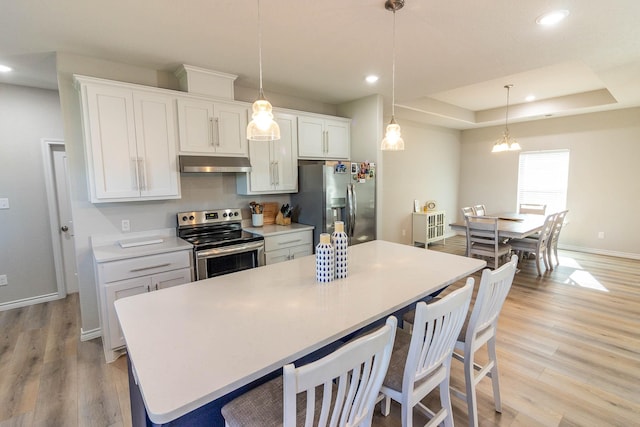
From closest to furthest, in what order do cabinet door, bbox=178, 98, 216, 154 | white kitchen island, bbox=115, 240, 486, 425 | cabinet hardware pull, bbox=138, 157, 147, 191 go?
white kitchen island, bbox=115, 240, 486, 425 < cabinet hardware pull, bbox=138, 157, 147, 191 < cabinet door, bbox=178, 98, 216, 154

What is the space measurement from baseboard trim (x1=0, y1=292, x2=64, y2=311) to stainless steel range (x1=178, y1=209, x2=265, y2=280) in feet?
6.64

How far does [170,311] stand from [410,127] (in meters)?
5.68

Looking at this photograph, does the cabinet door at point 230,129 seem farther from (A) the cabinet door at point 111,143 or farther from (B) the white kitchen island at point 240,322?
(B) the white kitchen island at point 240,322

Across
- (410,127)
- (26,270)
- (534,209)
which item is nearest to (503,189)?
(534,209)

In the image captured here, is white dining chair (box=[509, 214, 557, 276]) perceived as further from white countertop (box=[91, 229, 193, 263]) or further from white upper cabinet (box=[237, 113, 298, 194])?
white countertop (box=[91, 229, 193, 263])

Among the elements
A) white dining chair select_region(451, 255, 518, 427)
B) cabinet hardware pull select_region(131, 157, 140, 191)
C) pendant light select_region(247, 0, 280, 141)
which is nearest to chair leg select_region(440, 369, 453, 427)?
white dining chair select_region(451, 255, 518, 427)

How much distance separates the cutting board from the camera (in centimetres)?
394

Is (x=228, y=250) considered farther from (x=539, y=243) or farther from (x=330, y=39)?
(x=539, y=243)

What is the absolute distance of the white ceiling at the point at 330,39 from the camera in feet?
6.52

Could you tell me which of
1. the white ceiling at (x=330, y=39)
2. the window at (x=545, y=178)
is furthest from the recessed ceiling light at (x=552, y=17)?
the window at (x=545, y=178)

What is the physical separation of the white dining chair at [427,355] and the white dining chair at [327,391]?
0.23 meters

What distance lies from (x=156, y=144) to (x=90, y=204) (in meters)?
0.82

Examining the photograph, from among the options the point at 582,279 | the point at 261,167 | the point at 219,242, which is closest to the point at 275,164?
the point at 261,167

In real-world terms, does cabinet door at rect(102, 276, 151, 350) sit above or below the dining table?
below
